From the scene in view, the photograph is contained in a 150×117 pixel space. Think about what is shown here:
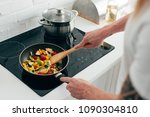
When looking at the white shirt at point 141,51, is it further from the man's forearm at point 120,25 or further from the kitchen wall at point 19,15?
the kitchen wall at point 19,15

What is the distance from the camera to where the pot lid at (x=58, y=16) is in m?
1.32

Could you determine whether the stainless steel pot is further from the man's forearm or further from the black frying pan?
the man's forearm

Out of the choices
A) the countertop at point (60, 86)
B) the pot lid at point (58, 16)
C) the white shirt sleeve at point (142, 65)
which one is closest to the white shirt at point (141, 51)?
the white shirt sleeve at point (142, 65)

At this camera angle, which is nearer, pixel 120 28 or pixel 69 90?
pixel 69 90

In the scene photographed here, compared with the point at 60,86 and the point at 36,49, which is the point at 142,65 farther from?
the point at 36,49

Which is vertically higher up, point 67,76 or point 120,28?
point 120,28

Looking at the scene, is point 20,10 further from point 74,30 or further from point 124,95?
point 124,95

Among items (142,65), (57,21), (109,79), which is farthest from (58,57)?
(142,65)

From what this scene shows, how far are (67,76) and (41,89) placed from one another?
0.45 feet

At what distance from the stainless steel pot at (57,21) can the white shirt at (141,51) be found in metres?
0.66

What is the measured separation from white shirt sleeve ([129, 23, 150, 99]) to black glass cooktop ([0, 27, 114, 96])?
48 cm

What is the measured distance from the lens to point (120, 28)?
1.16 metres

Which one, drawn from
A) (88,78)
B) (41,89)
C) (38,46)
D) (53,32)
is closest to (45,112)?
(41,89)

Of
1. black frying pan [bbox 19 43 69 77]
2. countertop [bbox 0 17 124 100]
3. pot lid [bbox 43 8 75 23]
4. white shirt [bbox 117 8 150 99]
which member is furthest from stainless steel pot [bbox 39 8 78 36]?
white shirt [bbox 117 8 150 99]
